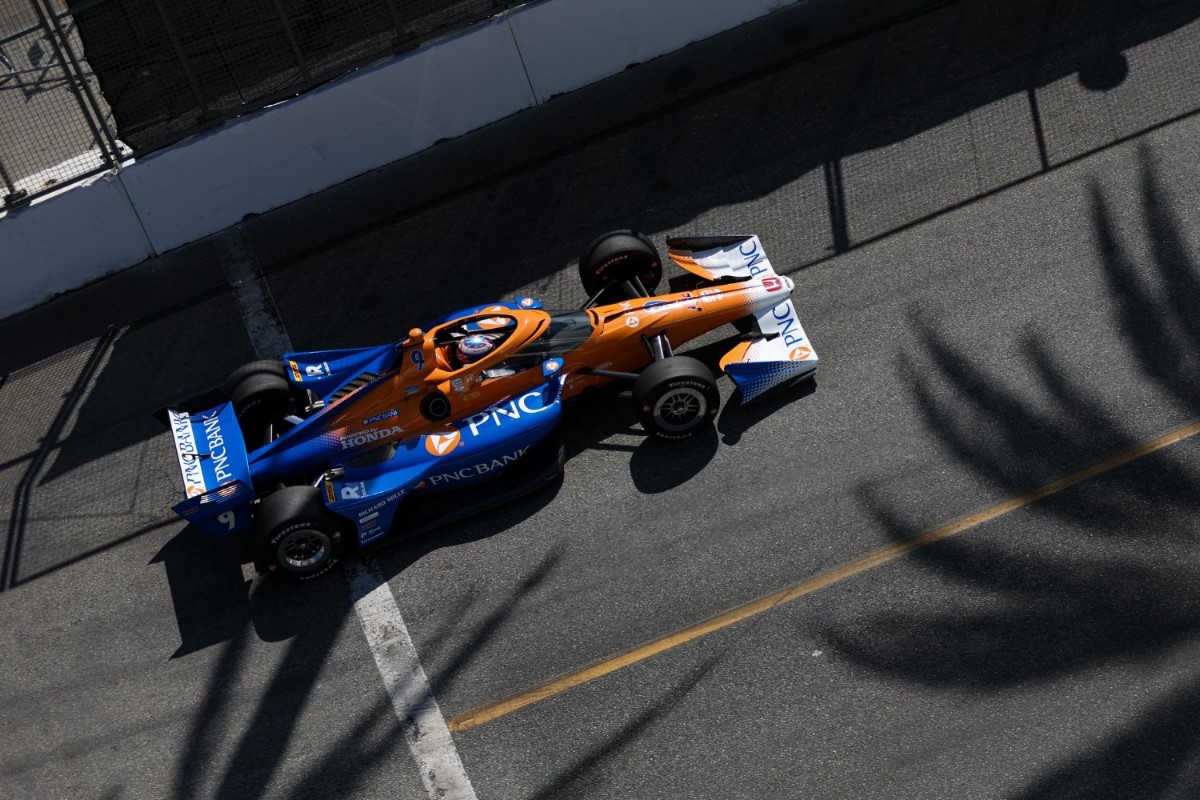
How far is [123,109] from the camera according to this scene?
12.5 m

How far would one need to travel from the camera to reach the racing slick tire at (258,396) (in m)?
10.4

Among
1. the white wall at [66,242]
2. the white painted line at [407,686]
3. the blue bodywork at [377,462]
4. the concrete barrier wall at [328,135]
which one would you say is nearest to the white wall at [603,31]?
the concrete barrier wall at [328,135]

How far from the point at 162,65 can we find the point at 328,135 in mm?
1805

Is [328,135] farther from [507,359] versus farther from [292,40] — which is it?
[507,359]

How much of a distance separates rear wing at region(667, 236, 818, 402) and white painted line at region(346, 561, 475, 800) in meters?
3.44

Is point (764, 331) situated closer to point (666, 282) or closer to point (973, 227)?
point (666, 282)

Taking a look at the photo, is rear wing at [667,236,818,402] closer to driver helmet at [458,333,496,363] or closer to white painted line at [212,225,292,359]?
driver helmet at [458,333,496,363]

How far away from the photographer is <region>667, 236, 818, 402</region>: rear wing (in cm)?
1010

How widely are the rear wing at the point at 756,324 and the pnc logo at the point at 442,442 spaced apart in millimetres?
2347

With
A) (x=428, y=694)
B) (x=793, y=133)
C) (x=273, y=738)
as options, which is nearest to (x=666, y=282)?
(x=793, y=133)

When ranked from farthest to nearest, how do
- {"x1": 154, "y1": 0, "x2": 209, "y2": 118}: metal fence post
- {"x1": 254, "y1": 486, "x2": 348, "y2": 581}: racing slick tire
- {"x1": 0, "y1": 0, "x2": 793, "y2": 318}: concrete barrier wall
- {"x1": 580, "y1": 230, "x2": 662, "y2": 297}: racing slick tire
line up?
{"x1": 0, "y1": 0, "x2": 793, "y2": 318}: concrete barrier wall, {"x1": 154, "y1": 0, "x2": 209, "y2": 118}: metal fence post, {"x1": 580, "y1": 230, "x2": 662, "y2": 297}: racing slick tire, {"x1": 254, "y1": 486, "x2": 348, "y2": 581}: racing slick tire

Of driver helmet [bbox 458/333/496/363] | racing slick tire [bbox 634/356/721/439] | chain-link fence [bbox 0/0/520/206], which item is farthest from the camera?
chain-link fence [bbox 0/0/520/206]

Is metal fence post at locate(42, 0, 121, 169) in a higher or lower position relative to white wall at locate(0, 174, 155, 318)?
higher

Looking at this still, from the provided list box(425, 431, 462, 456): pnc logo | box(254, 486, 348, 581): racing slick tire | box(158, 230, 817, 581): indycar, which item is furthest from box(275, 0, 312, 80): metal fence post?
box(254, 486, 348, 581): racing slick tire
